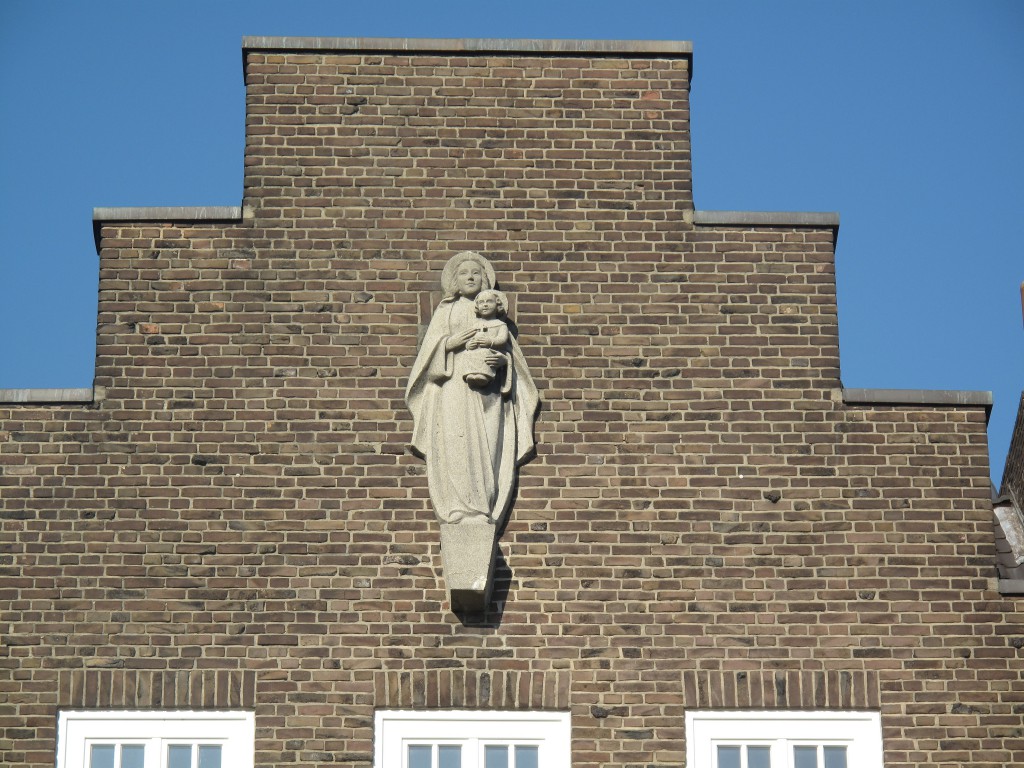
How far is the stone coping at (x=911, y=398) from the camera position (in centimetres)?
1733

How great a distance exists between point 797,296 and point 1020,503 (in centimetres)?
348

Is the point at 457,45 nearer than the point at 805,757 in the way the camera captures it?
No

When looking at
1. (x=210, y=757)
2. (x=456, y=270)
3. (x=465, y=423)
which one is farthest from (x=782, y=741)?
(x=456, y=270)

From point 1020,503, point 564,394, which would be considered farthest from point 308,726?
point 1020,503

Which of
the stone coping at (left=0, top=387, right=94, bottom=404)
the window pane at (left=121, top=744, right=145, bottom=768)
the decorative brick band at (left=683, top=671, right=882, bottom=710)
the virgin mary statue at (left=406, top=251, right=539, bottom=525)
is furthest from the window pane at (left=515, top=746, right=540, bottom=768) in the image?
Answer: the stone coping at (left=0, top=387, right=94, bottom=404)

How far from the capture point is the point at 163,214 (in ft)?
57.9

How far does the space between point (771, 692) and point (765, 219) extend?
13.3 feet

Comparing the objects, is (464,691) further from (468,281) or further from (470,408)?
(468,281)

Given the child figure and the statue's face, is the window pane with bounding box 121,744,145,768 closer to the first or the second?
the child figure

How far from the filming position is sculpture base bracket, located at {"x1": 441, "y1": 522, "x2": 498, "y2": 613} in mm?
16328

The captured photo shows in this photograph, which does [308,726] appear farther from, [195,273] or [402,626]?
[195,273]

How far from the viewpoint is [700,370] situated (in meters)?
17.4

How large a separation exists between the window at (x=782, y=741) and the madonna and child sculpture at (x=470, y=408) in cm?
203

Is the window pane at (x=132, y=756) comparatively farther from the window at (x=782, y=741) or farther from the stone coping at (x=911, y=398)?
the stone coping at (x=911, y=398)
